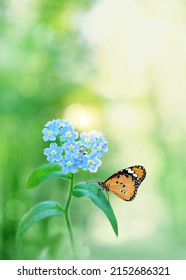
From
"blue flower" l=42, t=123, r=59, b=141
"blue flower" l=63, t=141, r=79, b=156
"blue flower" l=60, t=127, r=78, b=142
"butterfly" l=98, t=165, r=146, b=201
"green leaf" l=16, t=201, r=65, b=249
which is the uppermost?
"blue flower" l=42, t=123, r=59, b=141

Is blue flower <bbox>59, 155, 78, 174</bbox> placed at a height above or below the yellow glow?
below

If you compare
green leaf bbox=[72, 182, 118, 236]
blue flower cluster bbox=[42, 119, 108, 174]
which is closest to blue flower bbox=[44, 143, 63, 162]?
blue flower cluster bbox=[42, 119, 108, 174]

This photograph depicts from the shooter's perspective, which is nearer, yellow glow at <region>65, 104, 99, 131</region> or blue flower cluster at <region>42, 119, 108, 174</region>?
blue flower cluster at <region>42, 119, 108, 174</region>

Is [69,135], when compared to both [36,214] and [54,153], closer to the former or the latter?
[54,153]

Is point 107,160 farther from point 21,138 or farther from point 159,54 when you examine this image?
point 159,54

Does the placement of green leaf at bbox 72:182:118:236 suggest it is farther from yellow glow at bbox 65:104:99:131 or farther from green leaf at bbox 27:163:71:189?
yellow glow at bbox 65:104:99:131

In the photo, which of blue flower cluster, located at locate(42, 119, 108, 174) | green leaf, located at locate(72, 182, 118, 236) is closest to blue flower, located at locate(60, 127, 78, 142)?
blue flower cluster, located at locate(42, 119, 108, 174)
